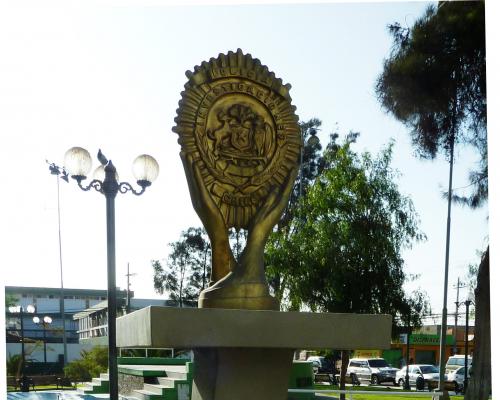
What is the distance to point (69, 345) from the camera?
27.3 m

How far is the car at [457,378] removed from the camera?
20.9 meters

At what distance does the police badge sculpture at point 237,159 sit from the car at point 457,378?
57.6 ft

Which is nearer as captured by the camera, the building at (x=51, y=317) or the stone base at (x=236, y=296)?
the stone base at (x=236, y=296)

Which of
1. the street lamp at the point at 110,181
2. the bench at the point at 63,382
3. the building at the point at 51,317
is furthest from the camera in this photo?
the building at the point at 51,317

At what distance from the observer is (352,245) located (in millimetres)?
15195

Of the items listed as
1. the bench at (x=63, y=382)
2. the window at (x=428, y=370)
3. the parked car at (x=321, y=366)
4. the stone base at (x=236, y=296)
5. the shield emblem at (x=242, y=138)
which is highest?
the shield emblem at (x=242, y=138)

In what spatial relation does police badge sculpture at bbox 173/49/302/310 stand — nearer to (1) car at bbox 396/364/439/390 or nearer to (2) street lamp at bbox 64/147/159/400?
(2) street lamp at bbox 64/147/159/400

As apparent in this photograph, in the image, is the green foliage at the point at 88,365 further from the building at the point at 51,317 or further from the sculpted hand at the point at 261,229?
the sculpted hand at the point at 261,229

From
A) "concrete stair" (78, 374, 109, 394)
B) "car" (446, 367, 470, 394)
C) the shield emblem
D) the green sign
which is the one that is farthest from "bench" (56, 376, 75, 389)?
the green sign

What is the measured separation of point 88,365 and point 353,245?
1068 cm

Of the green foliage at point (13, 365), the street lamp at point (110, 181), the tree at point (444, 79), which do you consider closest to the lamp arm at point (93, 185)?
the street lamp at point (110, 181)

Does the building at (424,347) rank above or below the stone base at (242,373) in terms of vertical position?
below

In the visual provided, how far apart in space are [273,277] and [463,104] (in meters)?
5.62

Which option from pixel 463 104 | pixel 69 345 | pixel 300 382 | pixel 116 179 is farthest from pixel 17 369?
pixel 116 179
